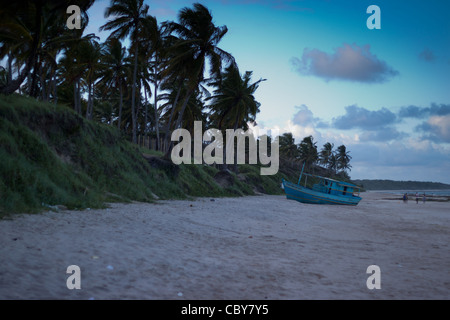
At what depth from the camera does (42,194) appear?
905cm

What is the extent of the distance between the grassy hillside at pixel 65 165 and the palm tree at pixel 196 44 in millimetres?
5285

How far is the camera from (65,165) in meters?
12.2

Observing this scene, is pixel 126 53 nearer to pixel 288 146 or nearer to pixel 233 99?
pixel 233 99

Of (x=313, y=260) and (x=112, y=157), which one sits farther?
(x=112, y=157)

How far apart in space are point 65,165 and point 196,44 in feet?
46.6

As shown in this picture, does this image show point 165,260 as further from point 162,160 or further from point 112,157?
point 162,160

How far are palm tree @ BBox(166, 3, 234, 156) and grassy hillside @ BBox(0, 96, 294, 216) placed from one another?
208 inches

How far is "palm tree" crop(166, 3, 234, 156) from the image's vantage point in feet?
73.0

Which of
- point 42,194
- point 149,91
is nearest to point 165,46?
point 149,91

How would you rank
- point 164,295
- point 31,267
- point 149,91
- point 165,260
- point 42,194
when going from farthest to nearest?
1. point 149,91
2. point 42,194
3. point 165,260
4. point 31,267
5. point 164,295

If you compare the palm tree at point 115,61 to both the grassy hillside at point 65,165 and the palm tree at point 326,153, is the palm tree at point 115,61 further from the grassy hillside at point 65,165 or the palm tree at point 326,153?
the palm tree at point 326,153

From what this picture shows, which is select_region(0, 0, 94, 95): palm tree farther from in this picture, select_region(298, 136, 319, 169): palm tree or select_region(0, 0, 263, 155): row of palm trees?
select_region(298, 136, 319, 169): palm tree

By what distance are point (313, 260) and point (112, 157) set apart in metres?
13.5

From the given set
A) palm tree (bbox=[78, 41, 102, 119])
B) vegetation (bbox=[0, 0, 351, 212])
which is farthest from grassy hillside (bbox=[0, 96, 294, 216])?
palm tree (bbox=[78, 41, 102, 119])
